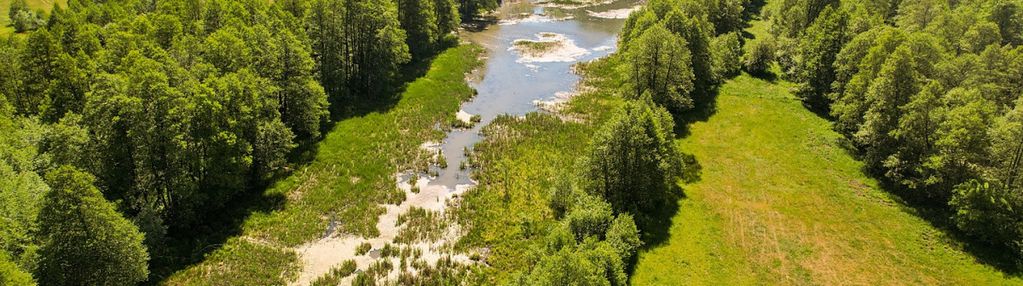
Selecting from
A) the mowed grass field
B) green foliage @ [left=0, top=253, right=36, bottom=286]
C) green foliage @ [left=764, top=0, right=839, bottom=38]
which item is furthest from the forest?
green foliage @ [left=764, top=0, right=839, bottom=38]

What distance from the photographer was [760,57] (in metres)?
Answer: 80.7

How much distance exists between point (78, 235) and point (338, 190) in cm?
2046

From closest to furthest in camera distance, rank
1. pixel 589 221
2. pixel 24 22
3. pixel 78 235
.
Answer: pixel 78 235, pixel 589 221, pixel 24 22

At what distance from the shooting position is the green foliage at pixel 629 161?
128ft

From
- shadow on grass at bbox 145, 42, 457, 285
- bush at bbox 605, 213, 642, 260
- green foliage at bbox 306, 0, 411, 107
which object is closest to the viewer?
bush at bbox 605, 213, 642, 260

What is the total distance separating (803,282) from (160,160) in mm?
44115

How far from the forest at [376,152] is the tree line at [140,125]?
0.15 m

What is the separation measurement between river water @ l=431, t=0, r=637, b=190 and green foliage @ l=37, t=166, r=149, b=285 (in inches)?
985

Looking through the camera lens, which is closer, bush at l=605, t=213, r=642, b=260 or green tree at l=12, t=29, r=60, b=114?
bush at l=605, t=213, r=642, b=260

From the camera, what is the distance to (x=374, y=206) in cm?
4484

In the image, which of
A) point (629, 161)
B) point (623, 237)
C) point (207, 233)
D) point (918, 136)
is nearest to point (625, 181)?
point (629, 161)

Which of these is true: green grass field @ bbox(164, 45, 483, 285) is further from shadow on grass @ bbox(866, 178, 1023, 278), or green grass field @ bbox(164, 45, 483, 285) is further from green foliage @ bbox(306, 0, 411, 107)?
shadow on grass @ bbox(866, 178, 1023, 278)

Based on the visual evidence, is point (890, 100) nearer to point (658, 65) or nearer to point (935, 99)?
point (935, 99)

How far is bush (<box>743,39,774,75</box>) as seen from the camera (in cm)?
8019
